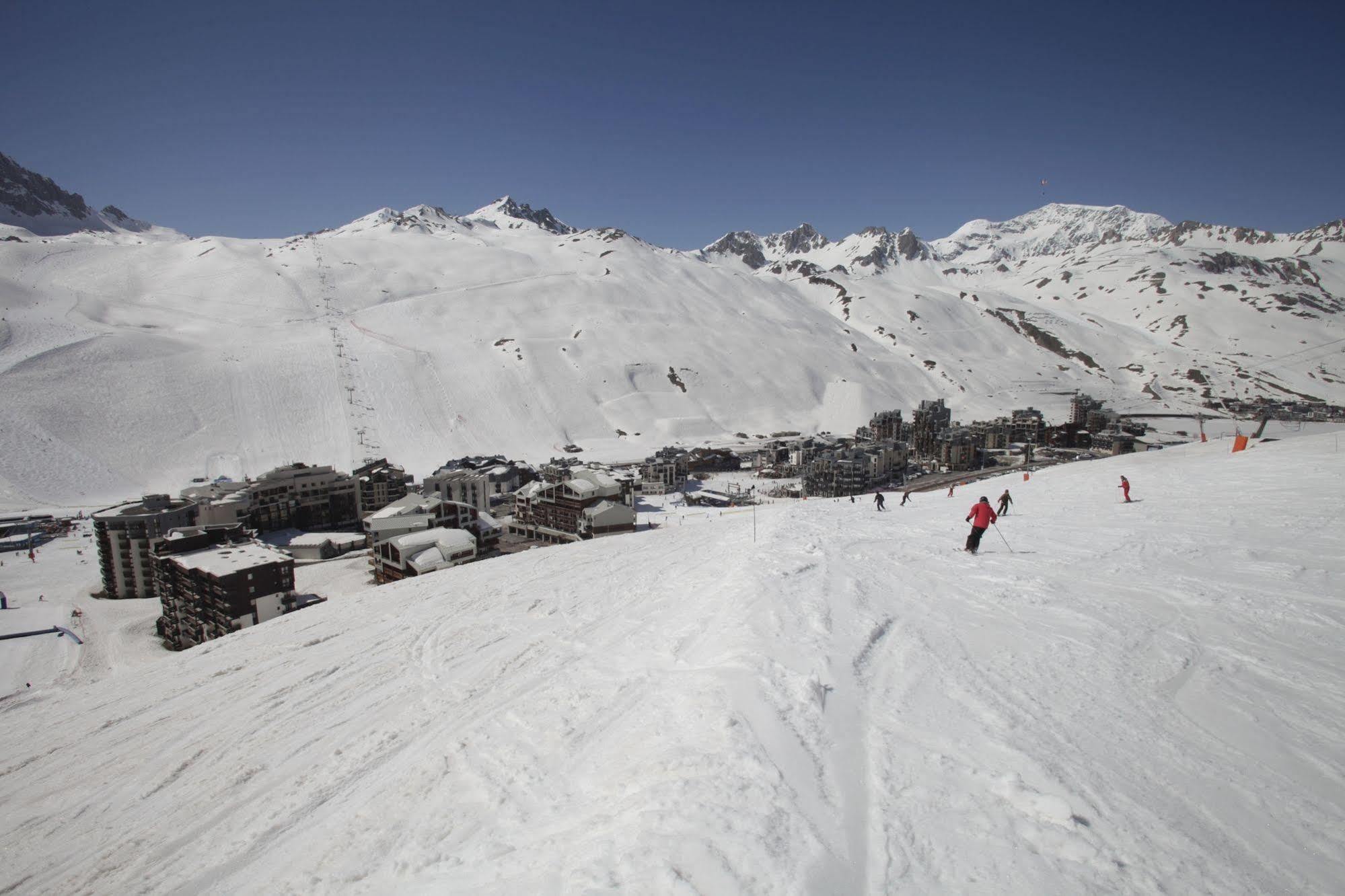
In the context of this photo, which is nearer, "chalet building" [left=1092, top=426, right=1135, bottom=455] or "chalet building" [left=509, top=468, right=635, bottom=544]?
"chalet building" [left=509, top=468, right=635, bottom=544]

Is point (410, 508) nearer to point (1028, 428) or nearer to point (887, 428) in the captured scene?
point (887, 428)

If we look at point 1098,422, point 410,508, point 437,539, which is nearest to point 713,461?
point 410,508

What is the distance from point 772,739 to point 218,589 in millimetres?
28542

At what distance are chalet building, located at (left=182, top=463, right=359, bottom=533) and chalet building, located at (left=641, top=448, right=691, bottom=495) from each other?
27.5 metres

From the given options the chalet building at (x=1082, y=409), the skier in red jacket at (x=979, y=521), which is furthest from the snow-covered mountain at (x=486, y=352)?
the skier in red jacket at (x=979, y=521)

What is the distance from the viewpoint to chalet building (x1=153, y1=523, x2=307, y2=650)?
24094 mm

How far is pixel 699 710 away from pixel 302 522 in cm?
5132

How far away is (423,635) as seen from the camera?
30.4 ft

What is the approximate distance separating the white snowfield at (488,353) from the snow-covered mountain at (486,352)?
1.56ft

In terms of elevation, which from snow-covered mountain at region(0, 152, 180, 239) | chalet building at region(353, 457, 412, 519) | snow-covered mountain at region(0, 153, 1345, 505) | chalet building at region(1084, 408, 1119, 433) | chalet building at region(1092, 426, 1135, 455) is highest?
snow-covered mountain at region(0, 152, 180, 239)

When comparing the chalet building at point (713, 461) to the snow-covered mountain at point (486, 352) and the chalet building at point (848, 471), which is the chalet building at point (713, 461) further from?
the snow-covered mountain at point (486, 352)

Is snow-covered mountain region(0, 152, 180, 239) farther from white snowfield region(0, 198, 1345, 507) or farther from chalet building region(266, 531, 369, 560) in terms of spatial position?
chalet building region(266, 531, 369, 560)

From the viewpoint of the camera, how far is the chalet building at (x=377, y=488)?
48.9m

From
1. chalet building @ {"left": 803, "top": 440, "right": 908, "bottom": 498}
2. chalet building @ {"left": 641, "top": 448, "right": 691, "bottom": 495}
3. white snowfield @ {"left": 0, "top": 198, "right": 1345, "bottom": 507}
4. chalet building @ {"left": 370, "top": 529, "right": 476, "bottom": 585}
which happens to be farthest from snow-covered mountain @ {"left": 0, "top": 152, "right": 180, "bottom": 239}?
chalet building @ {"left": 803, "top": 440, "right": 908, "bottom": 498}
